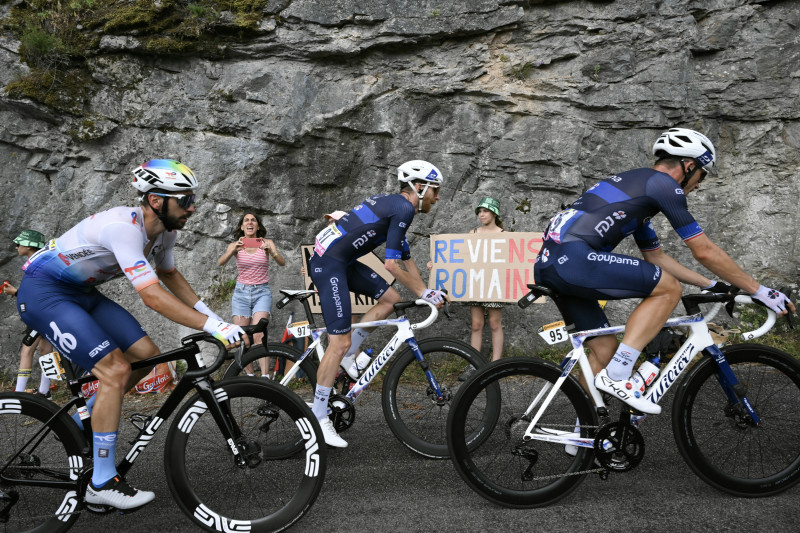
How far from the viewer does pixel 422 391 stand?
455 centimetres

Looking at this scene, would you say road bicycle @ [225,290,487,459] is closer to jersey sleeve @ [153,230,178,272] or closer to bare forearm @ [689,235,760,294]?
jersey sleeve @ [153,230,178,272]

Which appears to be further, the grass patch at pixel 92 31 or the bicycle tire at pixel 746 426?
the grass patch at pixel 92 31

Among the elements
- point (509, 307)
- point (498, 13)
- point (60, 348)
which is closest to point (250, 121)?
point (498, 13)

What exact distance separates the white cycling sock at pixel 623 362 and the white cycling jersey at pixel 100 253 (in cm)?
267

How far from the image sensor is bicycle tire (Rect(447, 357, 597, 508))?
330cm

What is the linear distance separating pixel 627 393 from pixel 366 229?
7.69ft

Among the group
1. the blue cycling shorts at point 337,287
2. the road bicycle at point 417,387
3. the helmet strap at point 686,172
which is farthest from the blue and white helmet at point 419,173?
the helmet strap at point 686,172

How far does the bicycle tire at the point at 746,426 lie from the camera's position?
3352 millimetres

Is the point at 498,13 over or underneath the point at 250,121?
over

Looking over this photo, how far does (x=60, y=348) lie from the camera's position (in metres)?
3.19

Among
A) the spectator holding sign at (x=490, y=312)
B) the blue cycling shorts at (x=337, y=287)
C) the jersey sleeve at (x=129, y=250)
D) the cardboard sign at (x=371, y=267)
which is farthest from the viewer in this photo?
the cardboard sign at (x=371, y=267)

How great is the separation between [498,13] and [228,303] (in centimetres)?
577

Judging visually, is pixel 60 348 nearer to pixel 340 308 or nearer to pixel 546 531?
pixel 340 308

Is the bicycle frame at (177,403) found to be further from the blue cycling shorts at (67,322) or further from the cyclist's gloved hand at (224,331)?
the blue cycling shorts at (67,322)
